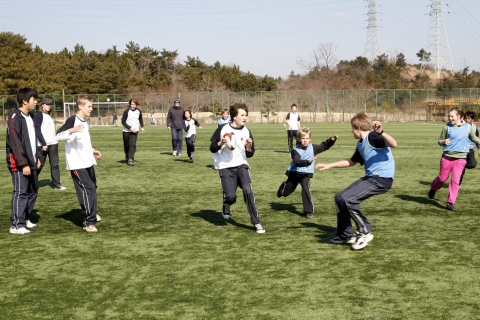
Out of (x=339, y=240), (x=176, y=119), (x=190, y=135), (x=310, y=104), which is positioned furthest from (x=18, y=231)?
(x=310, y=104)

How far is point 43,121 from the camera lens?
1075cm

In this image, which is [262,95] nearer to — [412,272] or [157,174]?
[157,174]

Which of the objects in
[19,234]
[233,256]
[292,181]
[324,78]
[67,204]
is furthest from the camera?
[324,78]

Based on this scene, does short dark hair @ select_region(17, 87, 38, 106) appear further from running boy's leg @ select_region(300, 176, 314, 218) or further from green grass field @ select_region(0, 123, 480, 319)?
running boy's leg @ select_region(300, 176, 314, 218)

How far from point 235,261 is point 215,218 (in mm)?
2580

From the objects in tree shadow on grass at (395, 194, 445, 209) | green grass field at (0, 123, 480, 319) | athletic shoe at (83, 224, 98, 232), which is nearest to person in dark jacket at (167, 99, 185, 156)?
green grass field at (0, 123, 480, 319)

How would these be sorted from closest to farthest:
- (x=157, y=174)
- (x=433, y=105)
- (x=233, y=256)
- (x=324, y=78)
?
1. (x=233, y=256)
2. (x=157, y=174)
3. (x=433, y=105)
4. (x=324, y=78)

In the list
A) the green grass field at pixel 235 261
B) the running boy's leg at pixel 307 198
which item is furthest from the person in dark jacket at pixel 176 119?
the running boy's leg at pixel 307 198

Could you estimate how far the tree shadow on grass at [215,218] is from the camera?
8.42 m

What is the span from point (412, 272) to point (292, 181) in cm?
350

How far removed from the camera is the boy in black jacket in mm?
7543

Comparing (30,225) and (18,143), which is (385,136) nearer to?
→ (18,143)

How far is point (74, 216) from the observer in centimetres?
914

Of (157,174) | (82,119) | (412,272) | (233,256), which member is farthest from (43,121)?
(412,272)
